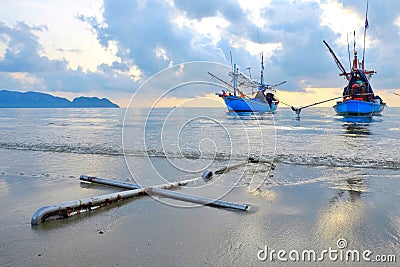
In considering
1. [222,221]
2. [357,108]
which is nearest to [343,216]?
[222,221]

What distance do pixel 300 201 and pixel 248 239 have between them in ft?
7.74

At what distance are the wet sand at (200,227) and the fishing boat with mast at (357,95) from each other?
5261cm

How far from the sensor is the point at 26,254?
→ 3.76 meters

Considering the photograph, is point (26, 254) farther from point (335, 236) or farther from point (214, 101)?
point (214, 101)

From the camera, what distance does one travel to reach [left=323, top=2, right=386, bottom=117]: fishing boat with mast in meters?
58.0

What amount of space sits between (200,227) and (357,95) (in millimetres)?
65302

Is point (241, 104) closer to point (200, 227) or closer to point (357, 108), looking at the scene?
point (357, 108)

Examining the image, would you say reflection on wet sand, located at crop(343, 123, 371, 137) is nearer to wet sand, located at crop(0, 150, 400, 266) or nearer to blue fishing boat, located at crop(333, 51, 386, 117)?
wet sand, located at crop(0, 150, 400, 266)

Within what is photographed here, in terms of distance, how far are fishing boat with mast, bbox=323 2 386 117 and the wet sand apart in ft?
173

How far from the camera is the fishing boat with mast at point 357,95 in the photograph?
190 feet

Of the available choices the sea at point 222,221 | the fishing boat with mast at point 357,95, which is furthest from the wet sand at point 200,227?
the fishing boat with mast at point 357,95

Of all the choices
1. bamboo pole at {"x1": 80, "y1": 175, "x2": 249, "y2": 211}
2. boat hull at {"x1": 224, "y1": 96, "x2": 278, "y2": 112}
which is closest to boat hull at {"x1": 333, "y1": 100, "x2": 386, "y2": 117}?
boat hull at {"x1": 224, "y1": 96, "x2": 278, "y2": 112}

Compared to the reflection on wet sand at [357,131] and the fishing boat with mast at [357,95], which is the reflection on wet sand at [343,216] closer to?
the reflection on wet sand at [357,131]

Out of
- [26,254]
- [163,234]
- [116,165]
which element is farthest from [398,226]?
[116,165]
